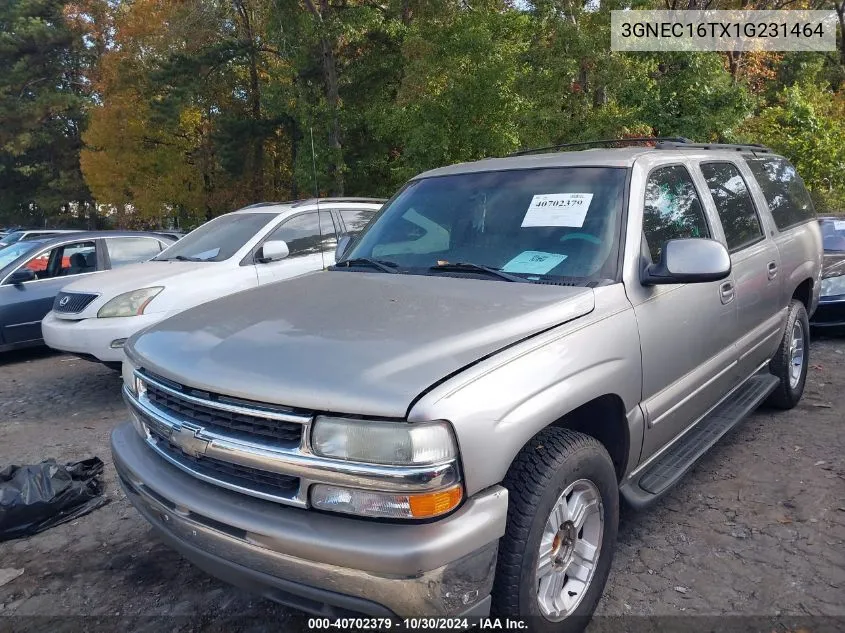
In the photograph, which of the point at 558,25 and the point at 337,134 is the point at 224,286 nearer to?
the point at 558,25

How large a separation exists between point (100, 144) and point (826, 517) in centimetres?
2590

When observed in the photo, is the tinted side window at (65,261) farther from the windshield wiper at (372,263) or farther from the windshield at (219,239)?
the windshield wiper at (372,263)

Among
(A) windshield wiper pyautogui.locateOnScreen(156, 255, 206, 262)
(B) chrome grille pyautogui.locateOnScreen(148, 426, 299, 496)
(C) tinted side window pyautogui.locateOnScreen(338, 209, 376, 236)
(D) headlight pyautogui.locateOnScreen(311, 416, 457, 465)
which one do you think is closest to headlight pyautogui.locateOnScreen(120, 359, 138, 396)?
(B) chrome grille pyautogui.locateOnScreen(148, 426, 299, 496)

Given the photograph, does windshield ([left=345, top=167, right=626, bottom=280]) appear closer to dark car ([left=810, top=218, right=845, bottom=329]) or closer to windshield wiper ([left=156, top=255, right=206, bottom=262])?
windshield wiper ([left=156, top=255, right=206, bottom=262])

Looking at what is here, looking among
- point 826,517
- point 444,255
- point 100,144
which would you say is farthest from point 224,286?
point 100,144

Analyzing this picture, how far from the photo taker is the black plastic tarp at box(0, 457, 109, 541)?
3549mm

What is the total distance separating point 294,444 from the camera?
204 centimetres

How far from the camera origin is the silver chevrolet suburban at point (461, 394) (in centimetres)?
193

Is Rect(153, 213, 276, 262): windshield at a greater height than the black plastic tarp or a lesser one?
greater

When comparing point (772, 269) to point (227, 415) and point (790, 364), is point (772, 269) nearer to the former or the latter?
point (790, 364)

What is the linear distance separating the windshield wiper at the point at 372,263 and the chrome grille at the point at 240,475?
1376mm

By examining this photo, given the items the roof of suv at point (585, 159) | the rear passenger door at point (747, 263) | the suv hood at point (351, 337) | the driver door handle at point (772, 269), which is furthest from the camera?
the driver door handle at point (772, 269)

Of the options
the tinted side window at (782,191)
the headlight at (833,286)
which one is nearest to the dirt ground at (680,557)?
the tinted side window at (782,191)

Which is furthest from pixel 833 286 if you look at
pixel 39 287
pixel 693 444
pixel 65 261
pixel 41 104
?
pixel 41 104
